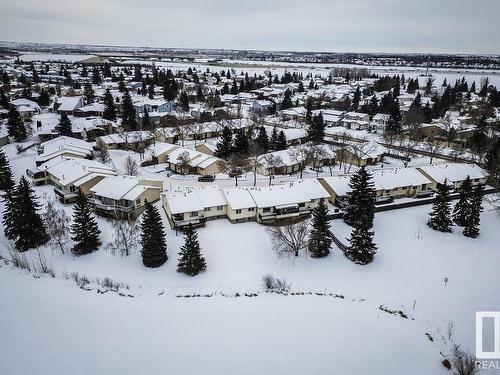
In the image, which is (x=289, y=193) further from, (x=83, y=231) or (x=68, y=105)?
(x=68, y=105)

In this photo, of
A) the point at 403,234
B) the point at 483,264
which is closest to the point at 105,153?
the point at 403,234

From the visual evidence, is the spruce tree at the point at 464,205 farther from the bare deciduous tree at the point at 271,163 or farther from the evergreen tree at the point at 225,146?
the evergreen tree at the point at 225,146

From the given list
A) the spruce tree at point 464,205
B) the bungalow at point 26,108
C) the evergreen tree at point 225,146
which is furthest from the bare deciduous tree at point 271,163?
the bungalow at point 26,108

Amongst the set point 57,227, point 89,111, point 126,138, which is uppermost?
point 89,111

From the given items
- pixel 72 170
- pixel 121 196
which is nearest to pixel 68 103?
pixel 72 170

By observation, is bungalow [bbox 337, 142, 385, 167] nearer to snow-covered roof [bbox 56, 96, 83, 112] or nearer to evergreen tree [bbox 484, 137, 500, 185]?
evergreen tree [bbox 484, 137, 500, 185]

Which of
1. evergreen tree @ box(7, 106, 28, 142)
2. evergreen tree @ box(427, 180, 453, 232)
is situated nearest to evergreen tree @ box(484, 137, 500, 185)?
evergreen tree @ box(427, 180, 453, 232)
